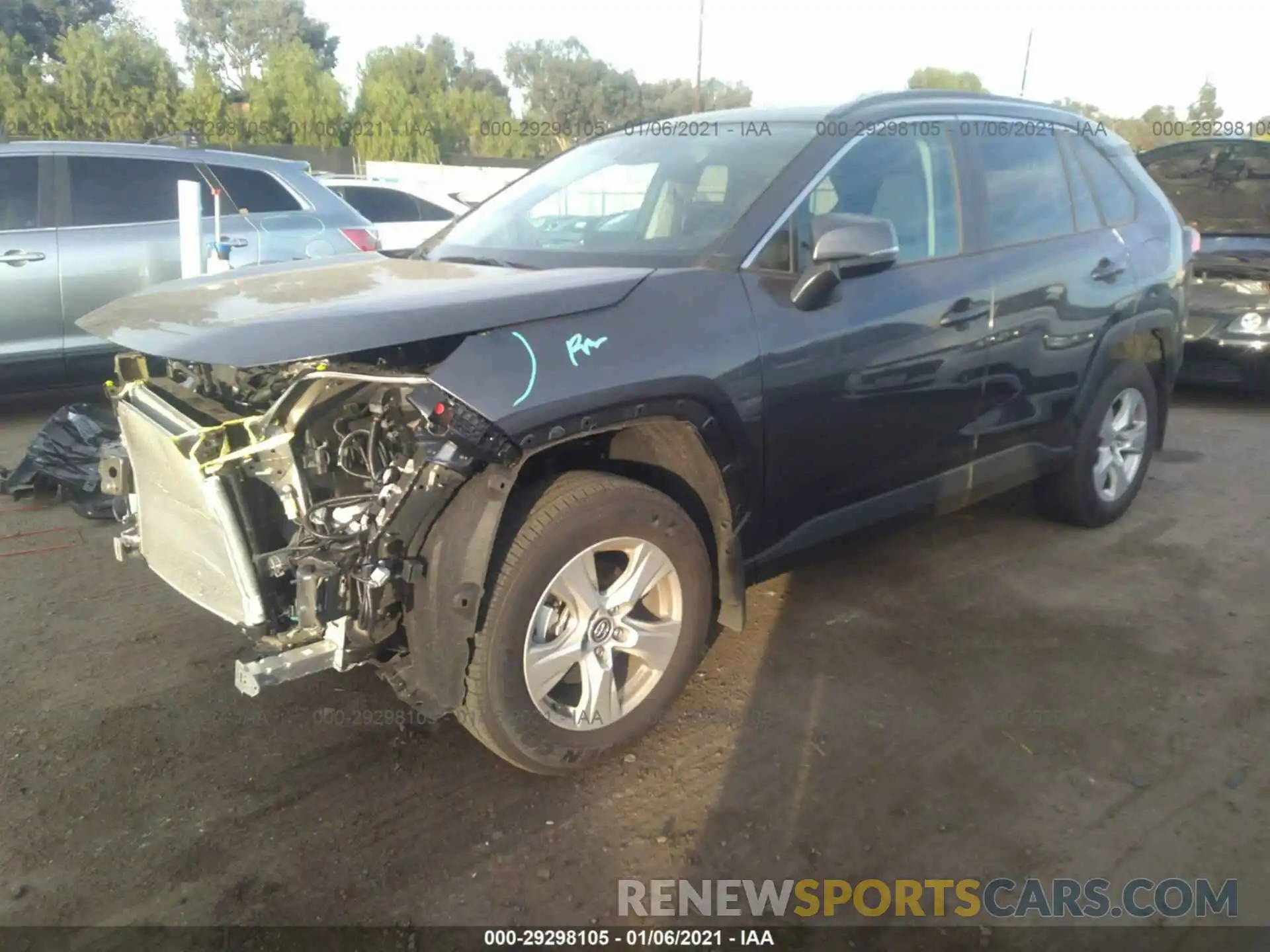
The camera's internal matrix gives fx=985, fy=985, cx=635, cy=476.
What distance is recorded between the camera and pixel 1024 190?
4109 millimetres

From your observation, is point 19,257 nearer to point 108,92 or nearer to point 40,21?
point 108,92

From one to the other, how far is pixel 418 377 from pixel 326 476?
0.48 meters

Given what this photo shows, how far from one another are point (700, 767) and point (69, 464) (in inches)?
150

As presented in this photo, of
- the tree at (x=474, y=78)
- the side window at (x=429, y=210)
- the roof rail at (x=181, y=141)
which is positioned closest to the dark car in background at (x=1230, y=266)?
the roof rail at (x=181, y=141)

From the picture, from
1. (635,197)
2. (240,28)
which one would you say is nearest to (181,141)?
(635,197)

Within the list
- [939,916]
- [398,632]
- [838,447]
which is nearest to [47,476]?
[398,632]

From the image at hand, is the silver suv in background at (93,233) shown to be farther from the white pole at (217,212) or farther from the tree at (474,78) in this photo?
the tree at (474,78)

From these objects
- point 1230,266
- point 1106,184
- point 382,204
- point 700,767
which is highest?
point 382,204

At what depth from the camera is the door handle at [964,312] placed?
3.57m

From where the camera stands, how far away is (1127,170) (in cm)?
480

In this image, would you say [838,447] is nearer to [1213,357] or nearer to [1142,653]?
[1142,653]

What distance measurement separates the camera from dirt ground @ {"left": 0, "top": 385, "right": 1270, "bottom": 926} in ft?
8.25

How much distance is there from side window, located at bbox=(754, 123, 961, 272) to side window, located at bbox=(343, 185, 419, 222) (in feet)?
28.2

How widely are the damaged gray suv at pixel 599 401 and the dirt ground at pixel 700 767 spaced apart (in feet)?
0.91
